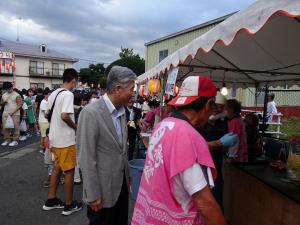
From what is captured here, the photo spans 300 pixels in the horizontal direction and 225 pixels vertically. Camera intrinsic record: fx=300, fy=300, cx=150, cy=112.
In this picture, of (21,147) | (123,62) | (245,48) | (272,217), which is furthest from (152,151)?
(123,62)

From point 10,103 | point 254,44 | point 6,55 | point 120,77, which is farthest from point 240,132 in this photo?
point 6,55

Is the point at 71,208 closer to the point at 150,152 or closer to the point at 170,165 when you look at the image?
the point at 150,152

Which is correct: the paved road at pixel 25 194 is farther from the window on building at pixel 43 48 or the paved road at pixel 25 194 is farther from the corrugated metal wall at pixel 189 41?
the window on building at pixel 43 48

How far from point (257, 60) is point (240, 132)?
1.48 m

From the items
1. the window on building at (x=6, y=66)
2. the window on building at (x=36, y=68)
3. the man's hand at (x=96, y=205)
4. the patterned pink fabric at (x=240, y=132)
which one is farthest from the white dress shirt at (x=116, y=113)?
the window on building at (x=36, y=68)

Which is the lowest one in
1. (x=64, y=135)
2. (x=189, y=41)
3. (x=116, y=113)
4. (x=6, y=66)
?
(x=64, y=135)

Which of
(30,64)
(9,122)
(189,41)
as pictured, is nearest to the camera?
(9,122)

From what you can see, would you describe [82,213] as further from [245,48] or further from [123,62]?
[123,62]

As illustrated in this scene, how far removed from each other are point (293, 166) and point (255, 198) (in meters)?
0.60

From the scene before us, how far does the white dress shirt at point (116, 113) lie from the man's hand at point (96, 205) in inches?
21.3

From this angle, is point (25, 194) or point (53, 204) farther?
point (25, 194)

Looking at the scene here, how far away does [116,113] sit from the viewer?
2707 mm

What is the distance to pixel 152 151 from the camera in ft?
6.10

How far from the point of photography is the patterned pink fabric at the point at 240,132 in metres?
4.30
